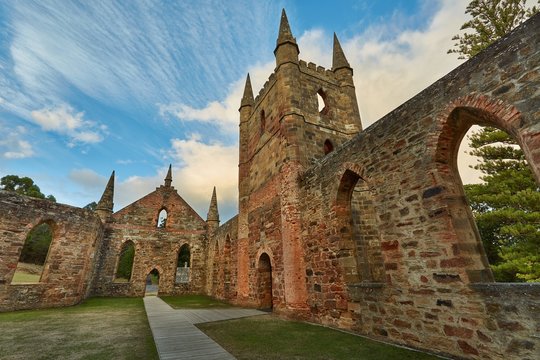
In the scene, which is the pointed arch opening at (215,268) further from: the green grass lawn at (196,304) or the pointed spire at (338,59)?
the pointed spire at (338,59)

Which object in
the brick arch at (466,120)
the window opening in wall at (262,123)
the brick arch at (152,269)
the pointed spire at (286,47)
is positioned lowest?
the brick arch at (152,269)

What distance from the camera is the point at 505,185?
9.70m

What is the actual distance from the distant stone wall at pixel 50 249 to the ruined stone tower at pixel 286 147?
323 inches

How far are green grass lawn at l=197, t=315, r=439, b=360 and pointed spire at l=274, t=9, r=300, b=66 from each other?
445 inches

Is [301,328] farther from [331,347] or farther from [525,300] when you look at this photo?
[525,300]

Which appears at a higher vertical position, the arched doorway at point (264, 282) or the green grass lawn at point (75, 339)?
the arched doorway at point (264, 282)

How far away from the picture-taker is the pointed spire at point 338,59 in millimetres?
14658

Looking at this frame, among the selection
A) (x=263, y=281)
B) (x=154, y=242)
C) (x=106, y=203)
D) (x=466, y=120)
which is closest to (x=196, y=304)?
(x=263, y=281)

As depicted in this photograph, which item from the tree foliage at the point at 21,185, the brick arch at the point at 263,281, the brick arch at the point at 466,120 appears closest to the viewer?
the brick arch at the point at 466,120

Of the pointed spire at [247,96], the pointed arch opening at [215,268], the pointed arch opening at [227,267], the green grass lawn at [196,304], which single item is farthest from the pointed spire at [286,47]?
the pointed arch opening at [215,268]

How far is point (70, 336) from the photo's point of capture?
5.95 m

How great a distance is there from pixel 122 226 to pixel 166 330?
1704cm

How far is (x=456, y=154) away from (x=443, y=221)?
4.86 feet

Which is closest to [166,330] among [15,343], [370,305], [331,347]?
[15,343]
